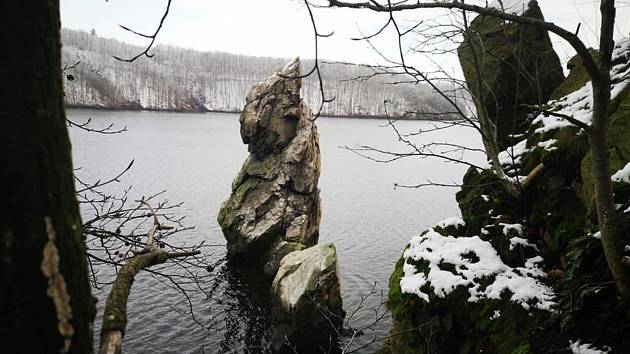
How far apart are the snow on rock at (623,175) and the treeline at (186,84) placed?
97883mm

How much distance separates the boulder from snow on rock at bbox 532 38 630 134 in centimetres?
770

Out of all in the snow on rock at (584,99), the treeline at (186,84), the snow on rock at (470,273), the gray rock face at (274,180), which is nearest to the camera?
the snow on rock at (470,273)

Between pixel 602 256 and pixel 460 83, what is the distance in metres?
3.88

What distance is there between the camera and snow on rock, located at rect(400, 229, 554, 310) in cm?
480

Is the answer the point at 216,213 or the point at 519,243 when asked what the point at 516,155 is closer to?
the point at 519,243

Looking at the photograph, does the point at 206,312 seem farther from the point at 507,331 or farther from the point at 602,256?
the point at 602,256

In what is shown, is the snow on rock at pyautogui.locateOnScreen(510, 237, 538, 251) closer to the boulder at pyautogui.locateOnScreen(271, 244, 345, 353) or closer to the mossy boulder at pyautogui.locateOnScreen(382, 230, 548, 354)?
the mossy boulder at pyautogui.locateOnScreen(382, 230, 548, 354)

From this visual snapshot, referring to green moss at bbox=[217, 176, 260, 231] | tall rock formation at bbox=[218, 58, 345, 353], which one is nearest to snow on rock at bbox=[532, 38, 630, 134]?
tall rock formation at bbox=[218, 58, 345, 353]

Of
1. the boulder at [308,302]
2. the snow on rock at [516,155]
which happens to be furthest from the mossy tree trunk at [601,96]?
the boulder at [308,302]

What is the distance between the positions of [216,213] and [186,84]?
109347 millimetres

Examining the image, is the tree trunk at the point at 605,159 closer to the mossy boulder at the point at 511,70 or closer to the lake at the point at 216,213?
the lake at the point at 216,213

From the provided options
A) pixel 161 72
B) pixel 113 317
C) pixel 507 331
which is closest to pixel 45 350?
pixel 113 317

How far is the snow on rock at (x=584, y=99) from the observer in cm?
571

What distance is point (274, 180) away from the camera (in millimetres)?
20891
